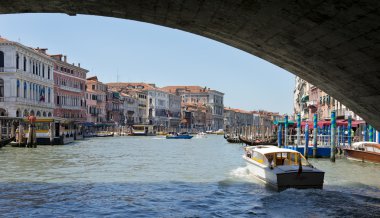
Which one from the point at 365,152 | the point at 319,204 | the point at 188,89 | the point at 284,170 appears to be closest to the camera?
the point at 319,204

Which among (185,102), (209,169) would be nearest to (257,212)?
(209,169)

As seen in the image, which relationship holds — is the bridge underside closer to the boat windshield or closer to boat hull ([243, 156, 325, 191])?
boat hull ([243, 156, 325, 191])

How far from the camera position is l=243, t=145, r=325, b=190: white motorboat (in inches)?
545

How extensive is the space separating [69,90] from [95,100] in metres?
13.1

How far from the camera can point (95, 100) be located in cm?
7962

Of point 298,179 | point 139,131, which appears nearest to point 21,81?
point 139,131

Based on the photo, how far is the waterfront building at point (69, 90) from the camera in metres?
62.7

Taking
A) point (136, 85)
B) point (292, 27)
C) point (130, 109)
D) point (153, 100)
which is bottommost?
point (292, 27)

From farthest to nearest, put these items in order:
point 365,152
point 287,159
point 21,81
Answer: point 21,81 < point 365,152 < point 287,159

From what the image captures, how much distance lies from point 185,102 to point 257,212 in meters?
124

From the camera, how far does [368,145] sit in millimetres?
23719

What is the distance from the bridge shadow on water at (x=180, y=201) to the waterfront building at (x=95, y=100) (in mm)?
62999

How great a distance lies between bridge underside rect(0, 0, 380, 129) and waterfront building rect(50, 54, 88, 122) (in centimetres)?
5490

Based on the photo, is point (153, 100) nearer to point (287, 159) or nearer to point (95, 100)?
point (95, 100)
